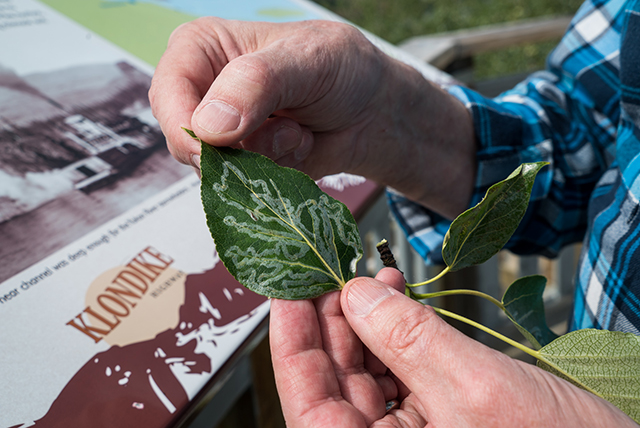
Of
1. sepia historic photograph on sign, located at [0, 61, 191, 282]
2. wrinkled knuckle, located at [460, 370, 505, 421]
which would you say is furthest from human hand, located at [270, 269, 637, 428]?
sepia historic photograph on sign, located at [0, 61, 191, 282]

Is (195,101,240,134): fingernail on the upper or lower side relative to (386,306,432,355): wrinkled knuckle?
upper

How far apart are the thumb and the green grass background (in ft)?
12.5

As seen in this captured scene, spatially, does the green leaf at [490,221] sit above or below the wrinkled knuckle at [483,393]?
above

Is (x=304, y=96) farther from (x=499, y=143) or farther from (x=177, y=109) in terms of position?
(x=499, y=143)

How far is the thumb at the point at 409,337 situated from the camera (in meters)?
0.34

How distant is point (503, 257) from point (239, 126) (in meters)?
1.82

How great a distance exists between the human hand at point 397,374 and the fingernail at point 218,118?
0.52ft

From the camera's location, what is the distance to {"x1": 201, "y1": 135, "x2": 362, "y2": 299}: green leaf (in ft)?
1.24

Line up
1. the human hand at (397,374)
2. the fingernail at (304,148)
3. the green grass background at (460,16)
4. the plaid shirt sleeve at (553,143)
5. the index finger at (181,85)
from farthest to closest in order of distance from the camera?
1. the green grass background at (460,16)
2. the plaid shirt sleeve at (553,143)
3. the fingernail at (304,148)
4. the index finger at (181,85)
5. the human hand at (397,374)

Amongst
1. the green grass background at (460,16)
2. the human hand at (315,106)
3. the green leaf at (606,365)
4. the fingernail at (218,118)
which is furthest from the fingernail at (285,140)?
the green grass background at (460,16)

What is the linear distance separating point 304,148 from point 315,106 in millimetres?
53

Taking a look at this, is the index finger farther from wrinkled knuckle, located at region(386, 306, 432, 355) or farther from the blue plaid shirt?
the blue plaid shirt

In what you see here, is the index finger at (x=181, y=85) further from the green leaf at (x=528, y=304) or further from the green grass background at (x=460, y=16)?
the green grass background at (x=460, y=16)

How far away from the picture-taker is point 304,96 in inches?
19.6
